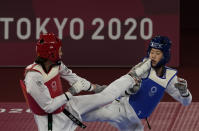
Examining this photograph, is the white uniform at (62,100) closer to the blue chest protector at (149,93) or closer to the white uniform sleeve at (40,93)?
the white uniform sleeve at (40,93)

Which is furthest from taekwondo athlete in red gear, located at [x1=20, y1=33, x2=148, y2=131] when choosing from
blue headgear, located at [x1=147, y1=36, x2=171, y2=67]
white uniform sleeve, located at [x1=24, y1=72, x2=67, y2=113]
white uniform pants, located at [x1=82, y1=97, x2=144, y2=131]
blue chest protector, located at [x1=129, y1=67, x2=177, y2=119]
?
blue headgear, located at [x1=147, y1=36, x2=171, y2=67]

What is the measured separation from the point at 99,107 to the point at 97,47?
4.95m

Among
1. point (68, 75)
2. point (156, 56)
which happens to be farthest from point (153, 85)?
point (68, 75)

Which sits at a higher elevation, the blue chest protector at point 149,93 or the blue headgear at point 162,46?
the blue headgear at point 162,46

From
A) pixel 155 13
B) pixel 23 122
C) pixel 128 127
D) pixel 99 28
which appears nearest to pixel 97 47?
pixel 99 28

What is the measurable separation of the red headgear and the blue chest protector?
1047 millimetres

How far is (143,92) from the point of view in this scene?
23.8 ft

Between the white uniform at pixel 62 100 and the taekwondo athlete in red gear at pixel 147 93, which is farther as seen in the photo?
the taekwondo athlete in red gear at pixel 147 93

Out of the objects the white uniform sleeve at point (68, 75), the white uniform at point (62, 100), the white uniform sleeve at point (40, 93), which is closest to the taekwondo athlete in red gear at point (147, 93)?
the white uniform at point (62, 100)

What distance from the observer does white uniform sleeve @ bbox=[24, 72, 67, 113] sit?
6633 millimetres

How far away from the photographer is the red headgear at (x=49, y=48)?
684cm

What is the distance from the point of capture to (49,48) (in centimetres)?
684

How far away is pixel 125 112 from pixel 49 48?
1.20m

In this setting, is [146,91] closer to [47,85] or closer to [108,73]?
[47,85]
